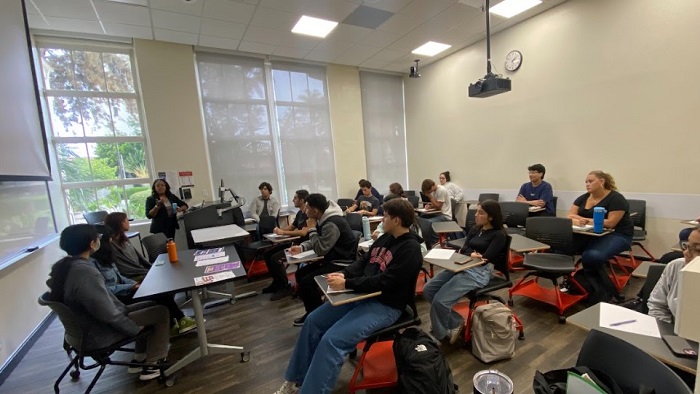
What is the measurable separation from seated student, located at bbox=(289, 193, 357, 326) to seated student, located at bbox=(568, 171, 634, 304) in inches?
94.9

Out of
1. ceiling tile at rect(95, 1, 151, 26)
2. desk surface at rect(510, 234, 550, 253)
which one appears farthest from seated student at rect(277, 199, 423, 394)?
ceiling tile at rect(95, 1, 151, 26)

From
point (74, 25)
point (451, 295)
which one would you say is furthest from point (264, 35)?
point (451, 295)

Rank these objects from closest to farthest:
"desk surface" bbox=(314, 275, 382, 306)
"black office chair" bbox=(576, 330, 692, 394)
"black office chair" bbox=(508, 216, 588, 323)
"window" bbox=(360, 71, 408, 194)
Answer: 1. "black office chair" bbox=(576, 330, 692, 394)
2. "desk surface" bbox=(314, 275, 382, 306)
3. "black office chair" bbox=(508, 216, 588, 323)
4. "window" bbox=(360, 71, 408, 194)

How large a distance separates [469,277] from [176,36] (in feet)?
17.1

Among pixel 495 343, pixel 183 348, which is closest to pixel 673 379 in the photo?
pixel 495 343

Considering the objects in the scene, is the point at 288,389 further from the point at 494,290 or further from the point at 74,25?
the point at 74,25

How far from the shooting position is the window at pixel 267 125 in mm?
5180

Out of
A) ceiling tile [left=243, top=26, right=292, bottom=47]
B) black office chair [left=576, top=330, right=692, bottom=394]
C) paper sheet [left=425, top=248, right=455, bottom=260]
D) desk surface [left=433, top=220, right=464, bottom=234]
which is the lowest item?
desk surface [left=433, top=220, right=464, bottom=234]

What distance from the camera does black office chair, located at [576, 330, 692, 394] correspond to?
0.88 meters

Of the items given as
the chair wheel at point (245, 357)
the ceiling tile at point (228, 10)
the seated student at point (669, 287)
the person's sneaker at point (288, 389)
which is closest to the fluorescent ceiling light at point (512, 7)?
the ceiling tile at point (228, 10)

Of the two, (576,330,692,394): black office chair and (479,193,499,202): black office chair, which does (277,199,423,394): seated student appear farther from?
(479,193,499,202): black office chair

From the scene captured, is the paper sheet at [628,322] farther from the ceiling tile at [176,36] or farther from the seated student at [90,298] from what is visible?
the ceiling tile at [176,36]

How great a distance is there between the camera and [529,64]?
15.3 feet

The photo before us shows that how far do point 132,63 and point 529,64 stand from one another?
638cm
